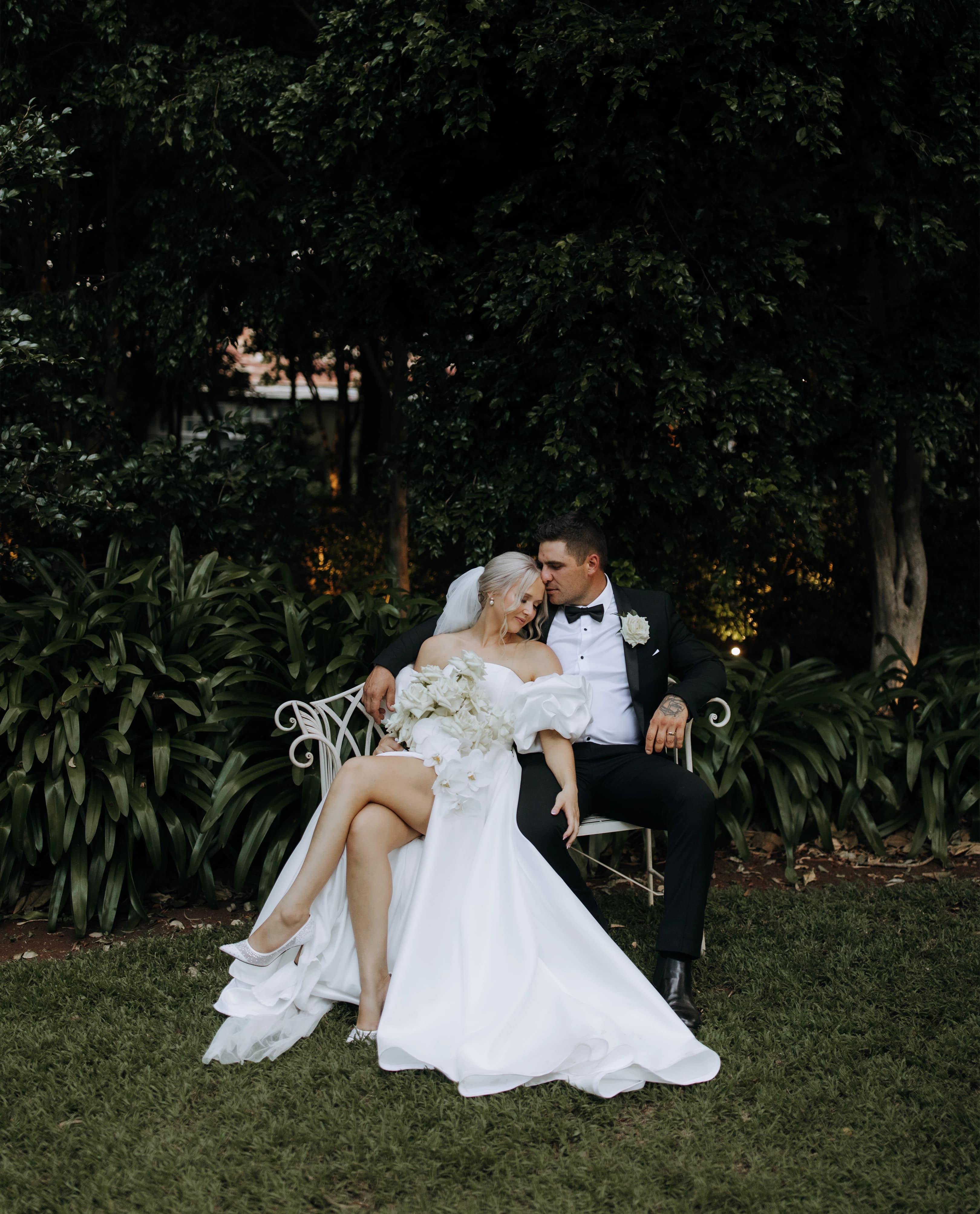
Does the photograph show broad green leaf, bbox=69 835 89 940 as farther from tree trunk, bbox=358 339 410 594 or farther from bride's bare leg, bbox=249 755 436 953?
tree trunk, bbox=358 339 410 594

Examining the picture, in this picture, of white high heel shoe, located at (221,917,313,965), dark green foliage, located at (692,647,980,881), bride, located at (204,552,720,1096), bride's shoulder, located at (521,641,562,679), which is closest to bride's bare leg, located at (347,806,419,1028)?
bride, located at (204,552,720,1096)

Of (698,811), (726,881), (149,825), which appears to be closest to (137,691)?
(149,825)

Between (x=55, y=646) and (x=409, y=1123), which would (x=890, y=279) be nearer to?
(x=55, y=646)

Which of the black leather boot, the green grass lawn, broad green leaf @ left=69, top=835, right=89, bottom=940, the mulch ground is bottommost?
the mulch ground

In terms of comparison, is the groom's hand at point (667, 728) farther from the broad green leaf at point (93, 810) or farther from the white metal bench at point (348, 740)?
the broad green leaf at point (93, 810)

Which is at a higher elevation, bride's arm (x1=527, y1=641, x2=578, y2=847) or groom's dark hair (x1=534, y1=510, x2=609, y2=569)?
groom's dark hair (x1=534, y1=510, x2=609, y2=569)

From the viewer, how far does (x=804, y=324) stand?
5.02 meters

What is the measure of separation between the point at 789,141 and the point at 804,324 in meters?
0.81

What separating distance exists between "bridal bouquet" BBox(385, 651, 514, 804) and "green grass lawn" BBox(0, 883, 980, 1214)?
2.68 ft

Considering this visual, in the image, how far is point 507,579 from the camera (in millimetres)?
3545

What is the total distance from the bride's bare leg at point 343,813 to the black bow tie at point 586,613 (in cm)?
90

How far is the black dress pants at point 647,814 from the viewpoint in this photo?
3.29 meters

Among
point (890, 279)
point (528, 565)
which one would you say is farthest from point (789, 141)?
point (528, 565)

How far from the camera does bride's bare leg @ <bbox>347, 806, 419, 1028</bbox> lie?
308cm
